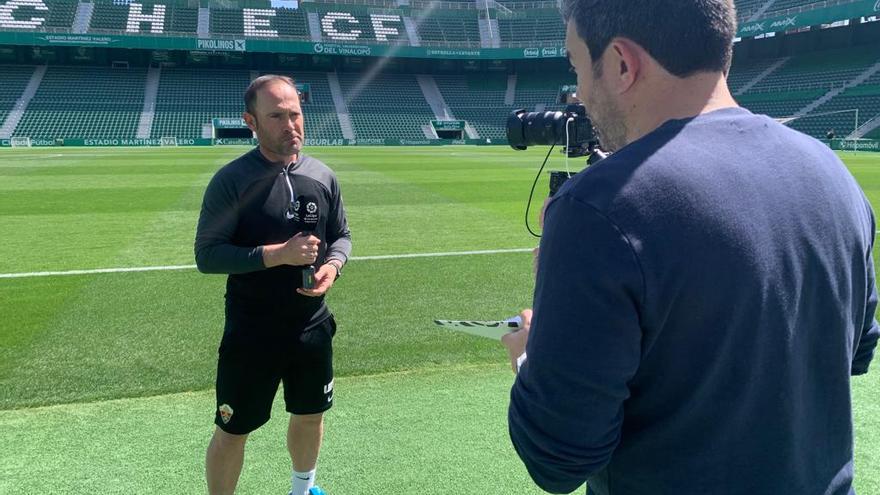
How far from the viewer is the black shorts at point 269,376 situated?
290 cm

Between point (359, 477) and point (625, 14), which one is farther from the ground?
point (625, 14)

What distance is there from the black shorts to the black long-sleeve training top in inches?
4.4

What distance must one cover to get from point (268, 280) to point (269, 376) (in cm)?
47

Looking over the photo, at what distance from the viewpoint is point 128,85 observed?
52531 mm

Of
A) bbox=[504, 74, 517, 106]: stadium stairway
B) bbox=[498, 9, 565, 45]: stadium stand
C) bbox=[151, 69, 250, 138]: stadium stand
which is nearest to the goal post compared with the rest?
bbox=[504, 74, 517, 106]: stadium stairway

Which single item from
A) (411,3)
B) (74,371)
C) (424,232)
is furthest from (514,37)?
(74,371)

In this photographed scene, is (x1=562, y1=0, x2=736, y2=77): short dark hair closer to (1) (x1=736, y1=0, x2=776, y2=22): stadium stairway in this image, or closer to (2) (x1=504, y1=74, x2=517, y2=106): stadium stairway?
(1) (x1=736, y1=0, x2=776, y2=22): stadium stairway

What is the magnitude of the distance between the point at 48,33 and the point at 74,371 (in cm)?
5465

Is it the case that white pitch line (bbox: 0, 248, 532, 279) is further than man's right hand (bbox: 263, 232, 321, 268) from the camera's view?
Yes

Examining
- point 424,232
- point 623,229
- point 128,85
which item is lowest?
point 128,85

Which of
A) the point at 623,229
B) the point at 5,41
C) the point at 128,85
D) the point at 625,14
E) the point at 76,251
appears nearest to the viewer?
the point at 623,229

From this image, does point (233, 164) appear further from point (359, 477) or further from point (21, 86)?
point (21, 86)

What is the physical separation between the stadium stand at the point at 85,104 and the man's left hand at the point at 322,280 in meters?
49.1

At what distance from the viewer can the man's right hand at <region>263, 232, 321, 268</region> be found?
2.79m
